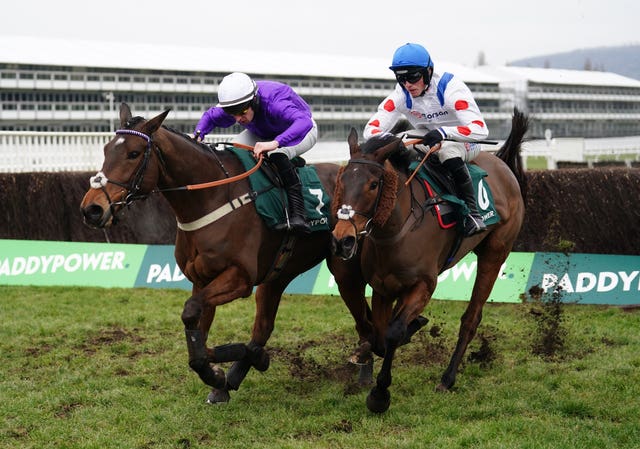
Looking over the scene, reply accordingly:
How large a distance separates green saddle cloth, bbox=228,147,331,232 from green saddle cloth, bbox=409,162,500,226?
2.32ft

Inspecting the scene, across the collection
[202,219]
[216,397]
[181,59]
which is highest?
[202,219]

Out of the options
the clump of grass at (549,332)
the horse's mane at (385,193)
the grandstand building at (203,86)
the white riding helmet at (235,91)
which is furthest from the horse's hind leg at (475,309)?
the grandstand building at (203,86)

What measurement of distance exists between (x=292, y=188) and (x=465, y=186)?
1.18 metres

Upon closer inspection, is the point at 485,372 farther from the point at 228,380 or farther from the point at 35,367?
the point at 35,367

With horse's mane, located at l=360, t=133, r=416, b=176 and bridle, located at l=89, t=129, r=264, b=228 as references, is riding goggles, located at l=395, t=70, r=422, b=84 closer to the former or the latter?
horse's mane, located at l=360, t=133, r=416, b=176

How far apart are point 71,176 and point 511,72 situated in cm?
5810

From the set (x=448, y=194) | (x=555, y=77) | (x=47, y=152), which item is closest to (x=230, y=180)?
(x=448, y=194)

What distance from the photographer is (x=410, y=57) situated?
517cm

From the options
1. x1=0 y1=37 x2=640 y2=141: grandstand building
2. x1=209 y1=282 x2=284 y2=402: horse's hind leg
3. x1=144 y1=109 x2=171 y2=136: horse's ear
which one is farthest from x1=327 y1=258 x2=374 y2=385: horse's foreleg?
x1=0 y1=37 x2=640 y2=141: grandstand building

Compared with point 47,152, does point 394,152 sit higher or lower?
higher

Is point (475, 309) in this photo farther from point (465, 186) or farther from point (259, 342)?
point (259, 342)

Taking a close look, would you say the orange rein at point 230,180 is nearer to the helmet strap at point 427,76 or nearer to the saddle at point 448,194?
the saddle at point 448,194

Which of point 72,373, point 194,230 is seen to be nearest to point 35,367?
point 72,373

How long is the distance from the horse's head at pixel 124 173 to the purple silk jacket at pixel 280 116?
0.81 metres
